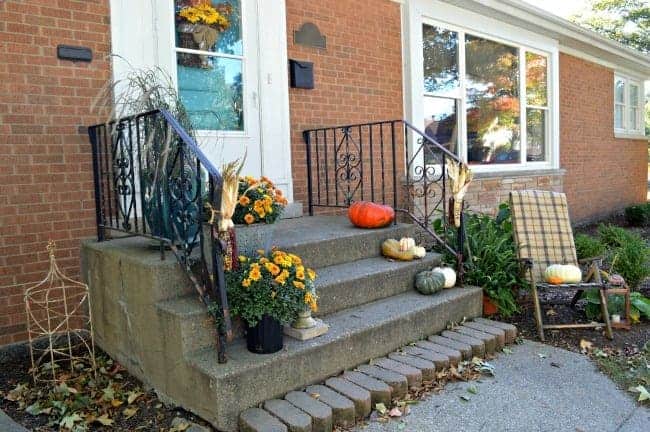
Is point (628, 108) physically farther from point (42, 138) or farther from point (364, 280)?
point (42, 138)

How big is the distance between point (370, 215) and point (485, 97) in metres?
3.83

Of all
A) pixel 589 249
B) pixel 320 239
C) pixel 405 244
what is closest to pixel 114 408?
pixel 320 239

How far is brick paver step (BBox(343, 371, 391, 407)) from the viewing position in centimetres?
260

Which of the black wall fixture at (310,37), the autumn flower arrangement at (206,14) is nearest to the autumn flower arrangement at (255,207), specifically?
the autumn flower arrangement at (206,14)

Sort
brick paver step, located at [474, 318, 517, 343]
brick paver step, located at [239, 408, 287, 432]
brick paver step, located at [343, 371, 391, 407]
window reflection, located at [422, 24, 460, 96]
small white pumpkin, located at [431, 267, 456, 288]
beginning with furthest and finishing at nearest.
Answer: window reflection, located at [422, 24, 460, 96] → small white pumpkin, located at [431, 267, 456, 288] → brick paver step, located at [474, 318, 517, 343] → brick paver step, located at [343, 371, 391, 407] → brick paver step, located at [239, 408, 287, 432]

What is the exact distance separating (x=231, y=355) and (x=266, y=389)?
231mm

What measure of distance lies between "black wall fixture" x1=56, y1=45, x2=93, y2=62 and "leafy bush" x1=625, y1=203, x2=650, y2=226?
30.9 feet

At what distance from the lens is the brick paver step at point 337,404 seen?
2.42 metres

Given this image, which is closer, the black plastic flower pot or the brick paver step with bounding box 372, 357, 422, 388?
the black plastic flower pot

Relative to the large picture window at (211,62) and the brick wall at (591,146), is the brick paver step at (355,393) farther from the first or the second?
the brick wall at (591,146)

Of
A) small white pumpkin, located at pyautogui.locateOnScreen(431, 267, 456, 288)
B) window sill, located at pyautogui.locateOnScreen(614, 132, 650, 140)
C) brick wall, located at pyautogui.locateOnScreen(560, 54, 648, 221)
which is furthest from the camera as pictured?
window sill, located at pyautogui.locateOnScreen(614, 132, 650, 140)

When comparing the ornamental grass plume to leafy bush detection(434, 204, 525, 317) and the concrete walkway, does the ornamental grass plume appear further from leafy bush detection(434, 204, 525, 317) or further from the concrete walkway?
leafy bush detection(434, 204, 525, 317)

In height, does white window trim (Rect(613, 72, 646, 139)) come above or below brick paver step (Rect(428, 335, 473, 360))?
above

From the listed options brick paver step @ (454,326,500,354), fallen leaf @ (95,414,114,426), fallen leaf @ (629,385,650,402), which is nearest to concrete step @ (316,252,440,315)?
brick paver step @ (454,326,500,354)
